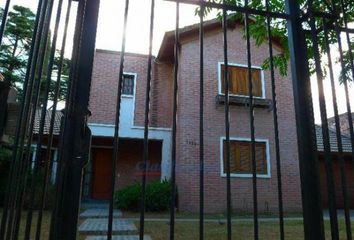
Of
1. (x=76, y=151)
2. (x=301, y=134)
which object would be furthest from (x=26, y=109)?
(x=301, y=134)

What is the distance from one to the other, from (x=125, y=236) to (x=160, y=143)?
9067mm

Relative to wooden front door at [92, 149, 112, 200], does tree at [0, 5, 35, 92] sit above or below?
above

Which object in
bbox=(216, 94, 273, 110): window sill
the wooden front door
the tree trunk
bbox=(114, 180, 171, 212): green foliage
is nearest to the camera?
the tree trunk

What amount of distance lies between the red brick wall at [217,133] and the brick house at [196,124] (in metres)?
0.04

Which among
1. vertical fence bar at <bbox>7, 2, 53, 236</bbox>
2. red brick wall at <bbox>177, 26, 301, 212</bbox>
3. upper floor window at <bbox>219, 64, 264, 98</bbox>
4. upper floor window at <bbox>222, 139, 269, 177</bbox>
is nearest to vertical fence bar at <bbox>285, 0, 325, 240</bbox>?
vertical fence bar at <bbox>7, 2, 53, 236</bbox>

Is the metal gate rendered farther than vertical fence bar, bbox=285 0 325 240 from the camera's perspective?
No

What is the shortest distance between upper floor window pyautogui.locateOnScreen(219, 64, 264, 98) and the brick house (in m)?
0.04

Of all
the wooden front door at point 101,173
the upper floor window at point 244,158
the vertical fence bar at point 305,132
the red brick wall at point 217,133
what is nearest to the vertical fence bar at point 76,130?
the vertical fence bar at point 305,132

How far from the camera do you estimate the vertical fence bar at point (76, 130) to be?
5.33 feet

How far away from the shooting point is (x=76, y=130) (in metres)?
1.72

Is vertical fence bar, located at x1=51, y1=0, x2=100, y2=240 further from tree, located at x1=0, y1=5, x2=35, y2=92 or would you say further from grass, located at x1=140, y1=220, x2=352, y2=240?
tree, located at x1=0, y1=5, x2=35, y2=92

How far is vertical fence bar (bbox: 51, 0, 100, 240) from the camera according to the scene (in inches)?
64.0

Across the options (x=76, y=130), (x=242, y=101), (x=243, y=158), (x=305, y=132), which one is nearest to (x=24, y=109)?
(x=76, y=130)

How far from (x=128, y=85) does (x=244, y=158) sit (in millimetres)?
6247
